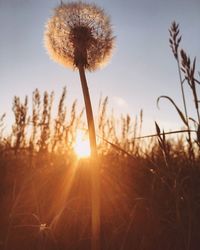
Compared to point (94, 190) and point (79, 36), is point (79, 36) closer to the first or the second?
point (79, 36)

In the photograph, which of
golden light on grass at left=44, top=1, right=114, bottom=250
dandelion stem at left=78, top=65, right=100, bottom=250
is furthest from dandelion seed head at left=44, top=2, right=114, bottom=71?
dandelion stem at left=78, top=65, right=100, bottom=250

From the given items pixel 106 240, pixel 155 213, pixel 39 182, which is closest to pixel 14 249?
pixel 106 240

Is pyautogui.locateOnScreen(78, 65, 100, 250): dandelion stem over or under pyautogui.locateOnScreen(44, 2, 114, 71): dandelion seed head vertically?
under

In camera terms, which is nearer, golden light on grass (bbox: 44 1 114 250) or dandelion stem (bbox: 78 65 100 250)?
dandelion stem (bbox: 78 65 100 250)

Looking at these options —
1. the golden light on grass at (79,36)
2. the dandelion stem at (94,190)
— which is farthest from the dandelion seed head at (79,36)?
the dandelion stem at (94,190)

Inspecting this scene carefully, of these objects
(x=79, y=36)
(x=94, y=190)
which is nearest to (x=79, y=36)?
(x=79, y=36)

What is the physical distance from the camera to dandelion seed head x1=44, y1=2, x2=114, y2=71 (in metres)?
1.74

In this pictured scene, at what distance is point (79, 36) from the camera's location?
173 centimetres

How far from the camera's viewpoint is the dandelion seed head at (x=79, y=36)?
1.74 m

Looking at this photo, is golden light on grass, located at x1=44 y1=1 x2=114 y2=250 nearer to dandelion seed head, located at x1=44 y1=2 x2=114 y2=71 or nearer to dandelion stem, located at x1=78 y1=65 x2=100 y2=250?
dandelion seed head, located at x1=44 y1=2 x2=114 y2=71

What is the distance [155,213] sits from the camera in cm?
170

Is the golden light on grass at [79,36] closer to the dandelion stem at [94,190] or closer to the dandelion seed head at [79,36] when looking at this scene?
the dandelion seed head at [79,36]

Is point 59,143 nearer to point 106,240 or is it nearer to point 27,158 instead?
point 27,158

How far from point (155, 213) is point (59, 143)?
216 cm
